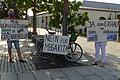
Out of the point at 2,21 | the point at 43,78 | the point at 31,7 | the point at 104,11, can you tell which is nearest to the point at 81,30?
the point at 104,11

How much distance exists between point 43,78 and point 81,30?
28.8 m

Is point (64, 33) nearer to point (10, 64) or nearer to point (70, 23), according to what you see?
point (70, 23)

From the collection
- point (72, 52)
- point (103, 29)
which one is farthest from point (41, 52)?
point (103, 29)

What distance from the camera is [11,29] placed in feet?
36.7

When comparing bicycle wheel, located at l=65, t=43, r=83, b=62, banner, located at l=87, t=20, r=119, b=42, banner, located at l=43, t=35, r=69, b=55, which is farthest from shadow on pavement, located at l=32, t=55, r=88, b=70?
banner, located at l=87, t=20, r=119, b=42

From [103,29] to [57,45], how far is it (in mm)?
1673

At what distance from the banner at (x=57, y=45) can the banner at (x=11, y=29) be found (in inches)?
56.3

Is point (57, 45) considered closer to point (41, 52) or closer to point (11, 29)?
point (41, 52)

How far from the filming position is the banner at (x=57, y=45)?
10.2 metres

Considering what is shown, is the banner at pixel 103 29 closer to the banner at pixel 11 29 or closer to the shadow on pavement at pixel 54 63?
the shadow on pavement at pixel 54 63

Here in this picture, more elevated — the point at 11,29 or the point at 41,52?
the point at 11,29

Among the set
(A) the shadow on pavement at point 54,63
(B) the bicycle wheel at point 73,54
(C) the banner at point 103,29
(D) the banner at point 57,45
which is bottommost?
(A) the shadow on pavement at point 54,63

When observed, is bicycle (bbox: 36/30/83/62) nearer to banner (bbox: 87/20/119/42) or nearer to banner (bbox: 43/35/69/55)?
banner (bbox: 43/35/69/55)

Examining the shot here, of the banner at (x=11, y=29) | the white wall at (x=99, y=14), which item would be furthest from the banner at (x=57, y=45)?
the white wall at (x=99, y=14)
